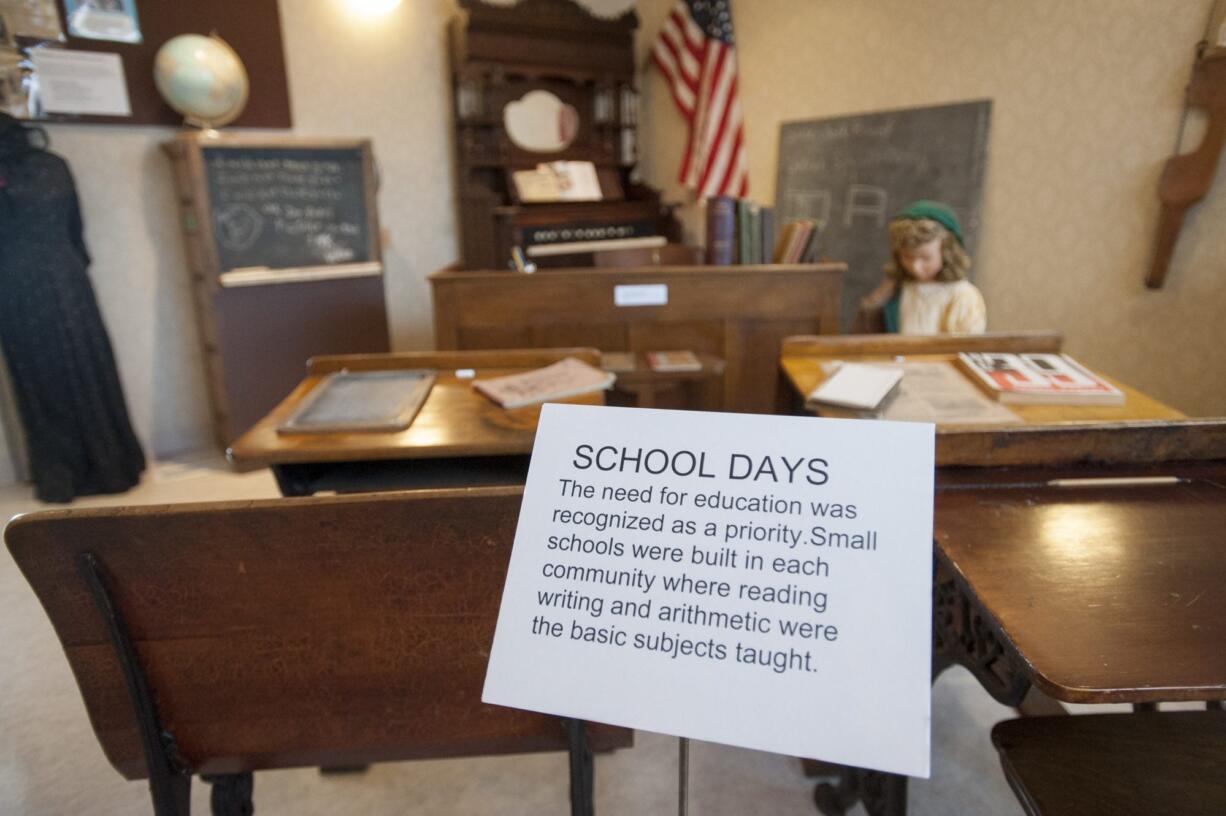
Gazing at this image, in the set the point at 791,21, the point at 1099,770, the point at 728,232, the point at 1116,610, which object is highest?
the point at 791,21

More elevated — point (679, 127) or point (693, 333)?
point (679, 127)

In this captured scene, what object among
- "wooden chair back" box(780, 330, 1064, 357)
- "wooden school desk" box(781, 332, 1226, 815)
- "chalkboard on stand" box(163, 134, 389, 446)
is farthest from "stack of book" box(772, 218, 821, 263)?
"chalkboard on stand" box(163, 134, 389, 446)

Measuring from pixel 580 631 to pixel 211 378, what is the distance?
3.48 meters

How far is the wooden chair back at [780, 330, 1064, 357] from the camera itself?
2023mm

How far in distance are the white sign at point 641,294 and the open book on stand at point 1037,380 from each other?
1.31 meters

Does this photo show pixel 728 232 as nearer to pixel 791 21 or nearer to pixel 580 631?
pixel 791 21

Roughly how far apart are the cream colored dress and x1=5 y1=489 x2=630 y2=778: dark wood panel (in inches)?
73.6

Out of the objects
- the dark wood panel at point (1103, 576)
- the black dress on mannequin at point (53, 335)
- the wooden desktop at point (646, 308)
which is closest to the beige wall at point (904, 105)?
the black dress on mannequin at point (53, 335)

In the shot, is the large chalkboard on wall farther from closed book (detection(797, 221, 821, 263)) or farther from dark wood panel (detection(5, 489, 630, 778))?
dark wood panel (detection(5, 489, 630, 778))

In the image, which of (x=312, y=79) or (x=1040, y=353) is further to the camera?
(x=312, y=79)

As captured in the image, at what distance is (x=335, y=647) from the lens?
936 millimetres

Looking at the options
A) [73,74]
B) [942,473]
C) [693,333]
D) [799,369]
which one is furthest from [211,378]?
[942,473]

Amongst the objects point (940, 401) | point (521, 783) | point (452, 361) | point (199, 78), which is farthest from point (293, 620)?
point (199, 78)

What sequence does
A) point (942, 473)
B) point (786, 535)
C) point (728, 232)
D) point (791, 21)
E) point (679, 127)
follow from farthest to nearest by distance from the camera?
point (679, 127) < point (791, 21) < point (728, 232) < point (942, 473) < point (786, 535)
